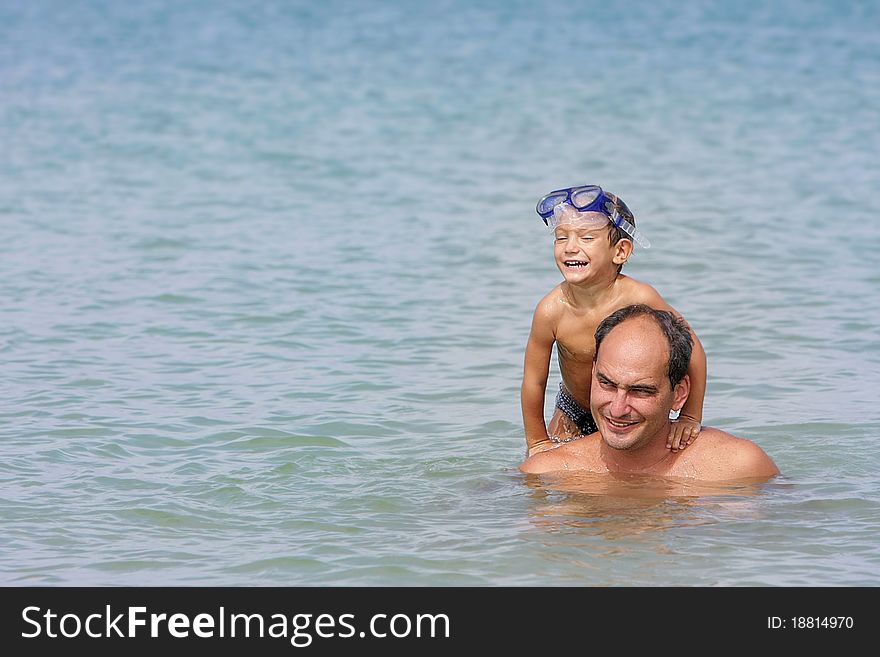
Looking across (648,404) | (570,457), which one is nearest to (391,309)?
(570,457)

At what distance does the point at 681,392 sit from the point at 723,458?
0.39 m

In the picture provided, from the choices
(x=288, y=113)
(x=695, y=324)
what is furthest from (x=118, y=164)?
(x=695, y=324)

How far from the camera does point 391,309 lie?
973 cm

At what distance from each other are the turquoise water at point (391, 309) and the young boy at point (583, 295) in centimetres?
35

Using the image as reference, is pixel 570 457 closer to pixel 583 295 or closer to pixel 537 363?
pixel 537 363

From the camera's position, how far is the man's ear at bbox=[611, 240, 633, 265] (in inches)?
233

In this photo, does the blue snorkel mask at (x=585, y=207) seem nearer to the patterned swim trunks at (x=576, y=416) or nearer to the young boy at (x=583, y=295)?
the young boy at (x=583, y=295)

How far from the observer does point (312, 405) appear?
759 centimetres

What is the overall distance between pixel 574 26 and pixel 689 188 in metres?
16.1

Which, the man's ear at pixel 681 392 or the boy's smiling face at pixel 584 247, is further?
the boy's smiling face at pixel 584 247

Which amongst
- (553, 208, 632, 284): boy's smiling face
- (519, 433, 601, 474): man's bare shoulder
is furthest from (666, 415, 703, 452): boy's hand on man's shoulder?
(553, 208, 632, 284): boy's smiling face

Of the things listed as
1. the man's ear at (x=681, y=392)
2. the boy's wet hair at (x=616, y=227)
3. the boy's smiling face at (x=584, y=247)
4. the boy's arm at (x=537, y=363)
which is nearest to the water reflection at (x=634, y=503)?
the man's ear at (x=681, y=392)

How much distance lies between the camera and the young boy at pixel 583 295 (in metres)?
5.82

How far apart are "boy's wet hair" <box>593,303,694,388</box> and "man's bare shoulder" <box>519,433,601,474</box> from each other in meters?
0.61
